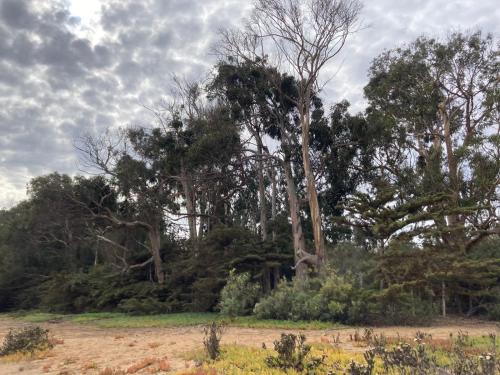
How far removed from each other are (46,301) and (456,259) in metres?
23.4

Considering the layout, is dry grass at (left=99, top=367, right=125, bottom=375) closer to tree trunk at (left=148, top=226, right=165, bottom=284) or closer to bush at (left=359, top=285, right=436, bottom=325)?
bush at (left=359, top=285, right=436, bottom=325)

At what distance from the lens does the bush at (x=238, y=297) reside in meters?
18.3

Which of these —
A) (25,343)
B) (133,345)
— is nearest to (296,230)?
(133,345)

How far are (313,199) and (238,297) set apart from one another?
5.75m

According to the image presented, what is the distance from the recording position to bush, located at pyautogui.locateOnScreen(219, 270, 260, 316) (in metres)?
18.3

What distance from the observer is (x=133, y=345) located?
11773 millimetres

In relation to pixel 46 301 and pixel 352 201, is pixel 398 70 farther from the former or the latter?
pixel 46 301

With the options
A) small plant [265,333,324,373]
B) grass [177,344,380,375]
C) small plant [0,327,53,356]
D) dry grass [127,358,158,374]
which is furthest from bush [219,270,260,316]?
small plant [265,333,324,373]

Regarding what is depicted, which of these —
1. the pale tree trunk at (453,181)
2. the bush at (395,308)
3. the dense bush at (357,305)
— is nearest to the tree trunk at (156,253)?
the dense bush at (357,305)

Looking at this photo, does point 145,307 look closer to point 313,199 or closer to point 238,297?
point 238,297

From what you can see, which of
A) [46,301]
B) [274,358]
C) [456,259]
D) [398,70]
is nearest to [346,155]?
[398,70]

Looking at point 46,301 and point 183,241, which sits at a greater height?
point 183,241

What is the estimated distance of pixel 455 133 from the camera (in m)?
24.2

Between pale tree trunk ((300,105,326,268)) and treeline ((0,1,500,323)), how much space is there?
7 cm
